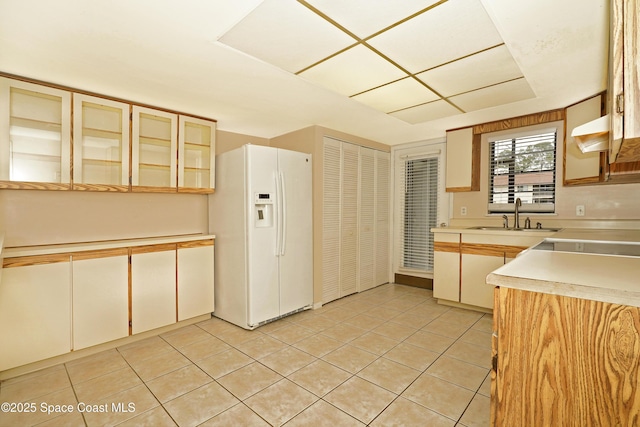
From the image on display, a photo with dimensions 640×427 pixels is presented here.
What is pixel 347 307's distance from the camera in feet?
12.1

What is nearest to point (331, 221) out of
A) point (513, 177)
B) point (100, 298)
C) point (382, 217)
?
point (382, 217)

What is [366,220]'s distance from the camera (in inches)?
174

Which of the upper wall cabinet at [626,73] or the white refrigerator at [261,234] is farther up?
the upper wall cabinet at [626,73]

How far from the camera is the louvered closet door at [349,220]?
4.03 metres

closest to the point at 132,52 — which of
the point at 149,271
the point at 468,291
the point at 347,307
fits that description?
the point at 149,271

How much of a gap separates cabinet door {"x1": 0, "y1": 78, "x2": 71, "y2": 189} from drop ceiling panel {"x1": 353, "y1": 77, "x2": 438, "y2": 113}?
2561 mm

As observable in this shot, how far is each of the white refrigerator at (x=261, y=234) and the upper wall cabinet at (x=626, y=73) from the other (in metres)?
2.65

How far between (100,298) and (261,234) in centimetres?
150

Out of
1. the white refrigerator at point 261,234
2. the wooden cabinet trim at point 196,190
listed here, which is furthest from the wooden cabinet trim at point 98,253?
the white refrigerator at point 261,234

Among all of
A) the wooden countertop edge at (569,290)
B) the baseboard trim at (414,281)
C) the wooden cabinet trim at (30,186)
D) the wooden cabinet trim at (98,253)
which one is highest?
the wooden cabinet trim at (30,186)

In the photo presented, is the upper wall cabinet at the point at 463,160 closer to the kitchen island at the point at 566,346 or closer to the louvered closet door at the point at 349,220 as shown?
the louvered closet door at the point at 349,220

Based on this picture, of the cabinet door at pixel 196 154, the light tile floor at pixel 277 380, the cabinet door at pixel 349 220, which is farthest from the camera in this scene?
the cabinet door at pixel 349 220

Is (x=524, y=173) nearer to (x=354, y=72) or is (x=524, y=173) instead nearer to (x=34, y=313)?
(x=354, y=72)

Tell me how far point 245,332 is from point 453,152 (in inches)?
136
